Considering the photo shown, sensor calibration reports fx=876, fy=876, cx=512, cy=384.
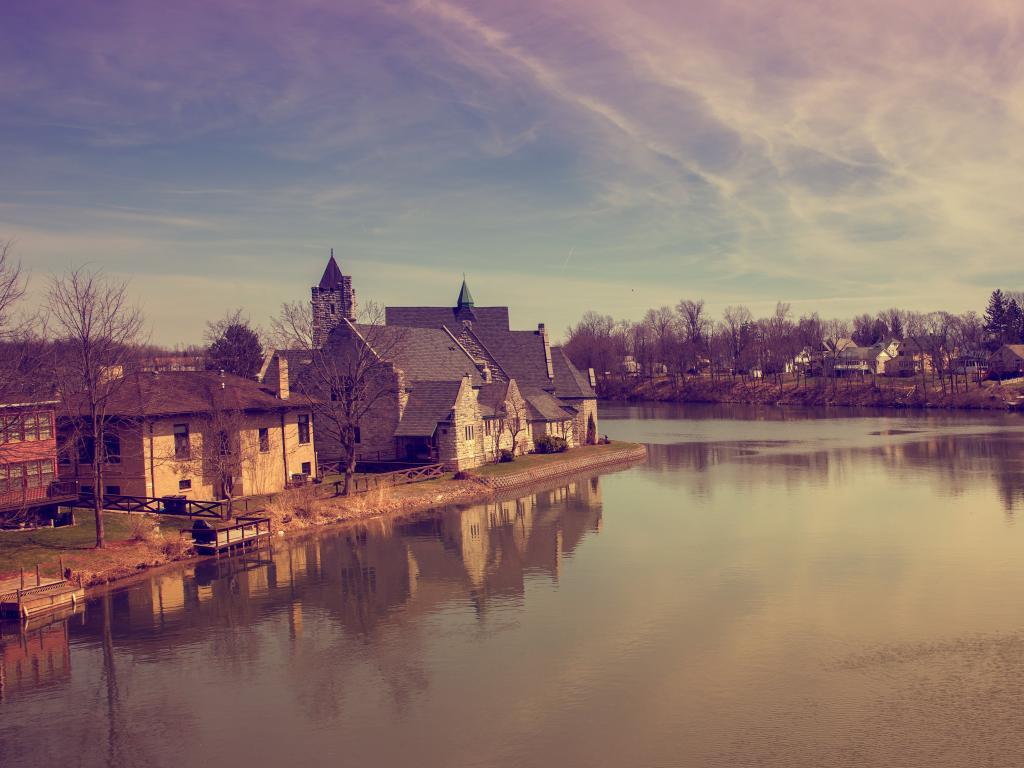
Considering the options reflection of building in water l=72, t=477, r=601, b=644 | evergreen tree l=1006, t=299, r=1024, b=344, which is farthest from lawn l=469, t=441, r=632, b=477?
evergreen tree l=1006, t=299, r=1024, b=344

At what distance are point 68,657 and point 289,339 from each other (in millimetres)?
32190

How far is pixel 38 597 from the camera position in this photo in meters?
31.3

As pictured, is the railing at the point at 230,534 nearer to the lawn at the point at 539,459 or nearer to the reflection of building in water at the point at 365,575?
the reflection of building in water at the point at 365,575

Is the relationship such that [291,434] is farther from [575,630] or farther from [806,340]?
[806,340]

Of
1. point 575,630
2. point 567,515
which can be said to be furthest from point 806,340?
point 575,630

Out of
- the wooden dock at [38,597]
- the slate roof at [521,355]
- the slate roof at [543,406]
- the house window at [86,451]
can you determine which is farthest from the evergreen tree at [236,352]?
the wooden dock at [38,597]

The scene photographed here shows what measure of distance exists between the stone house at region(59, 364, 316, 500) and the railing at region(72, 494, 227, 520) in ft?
3.18

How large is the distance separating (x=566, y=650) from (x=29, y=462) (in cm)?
2745

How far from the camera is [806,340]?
17738cm

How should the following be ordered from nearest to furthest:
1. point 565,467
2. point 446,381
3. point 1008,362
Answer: point 446,381 → point 565,467 → point 1008,362

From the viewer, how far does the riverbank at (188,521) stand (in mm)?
35188

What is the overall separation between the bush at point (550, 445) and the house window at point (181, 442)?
31.9 metres

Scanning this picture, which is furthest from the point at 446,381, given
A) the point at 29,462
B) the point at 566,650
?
the point at 566,650

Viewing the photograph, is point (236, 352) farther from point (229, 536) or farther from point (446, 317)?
point (229, 536)
